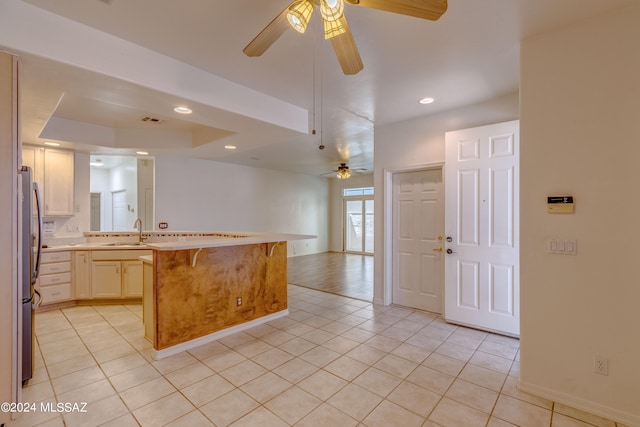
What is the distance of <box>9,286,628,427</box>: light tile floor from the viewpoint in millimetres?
1977

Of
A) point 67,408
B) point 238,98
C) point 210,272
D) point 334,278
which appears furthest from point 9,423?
point 334,278

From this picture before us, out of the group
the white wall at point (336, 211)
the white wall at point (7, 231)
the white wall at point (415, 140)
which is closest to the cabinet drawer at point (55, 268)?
the white wall at point (7, 231)

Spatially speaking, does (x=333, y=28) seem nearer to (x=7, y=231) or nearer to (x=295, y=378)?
(x=7, y=231)

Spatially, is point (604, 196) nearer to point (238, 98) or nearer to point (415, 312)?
point (415, 312)

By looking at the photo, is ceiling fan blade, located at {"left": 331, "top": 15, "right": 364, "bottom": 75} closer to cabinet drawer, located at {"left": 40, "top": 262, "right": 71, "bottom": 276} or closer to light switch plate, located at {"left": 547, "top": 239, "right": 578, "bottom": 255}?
light switch plate, located at {"left": 547, "top": 239, "right": 578, "bottom": 255}

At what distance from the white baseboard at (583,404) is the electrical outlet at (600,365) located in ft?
0.74

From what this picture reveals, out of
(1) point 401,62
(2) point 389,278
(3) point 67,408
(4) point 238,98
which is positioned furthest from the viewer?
(2) point 389,278

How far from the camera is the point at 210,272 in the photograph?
3219mm

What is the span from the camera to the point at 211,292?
3.23 metres

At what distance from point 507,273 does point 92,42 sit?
14.3 feet

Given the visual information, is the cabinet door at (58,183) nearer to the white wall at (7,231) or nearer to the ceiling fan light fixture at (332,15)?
the white wall at (7,231)

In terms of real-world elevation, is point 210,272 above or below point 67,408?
above

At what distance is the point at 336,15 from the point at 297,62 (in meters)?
1.17

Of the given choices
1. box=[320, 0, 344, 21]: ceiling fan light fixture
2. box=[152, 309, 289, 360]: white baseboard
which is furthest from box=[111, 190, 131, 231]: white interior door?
box=[320, 0, 344, 21]: ceiling fan light fixture
